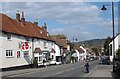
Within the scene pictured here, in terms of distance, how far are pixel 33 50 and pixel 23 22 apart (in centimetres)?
638

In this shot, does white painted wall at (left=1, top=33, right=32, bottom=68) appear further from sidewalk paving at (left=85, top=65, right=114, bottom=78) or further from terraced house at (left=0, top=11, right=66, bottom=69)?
sidewalk paving at (left=85, top=65, right=114, bottom=78)

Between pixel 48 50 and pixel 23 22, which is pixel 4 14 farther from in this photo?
pixel 48 50

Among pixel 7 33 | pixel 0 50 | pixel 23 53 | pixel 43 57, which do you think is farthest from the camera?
pixel 43 57

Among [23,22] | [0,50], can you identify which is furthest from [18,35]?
[23,22]

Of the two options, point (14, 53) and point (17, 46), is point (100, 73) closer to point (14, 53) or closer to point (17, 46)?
point (14, 53)

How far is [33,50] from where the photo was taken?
52812mm

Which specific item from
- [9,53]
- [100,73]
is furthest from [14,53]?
[100,73]

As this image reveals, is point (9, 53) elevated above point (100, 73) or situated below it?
above

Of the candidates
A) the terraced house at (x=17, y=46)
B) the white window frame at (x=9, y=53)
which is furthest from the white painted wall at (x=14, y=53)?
the white window frame at (x=9, y=53)

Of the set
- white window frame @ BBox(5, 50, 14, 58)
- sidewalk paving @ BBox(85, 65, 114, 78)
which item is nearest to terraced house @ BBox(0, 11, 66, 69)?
white window frame @ BBox(5, 50, 14, 58)

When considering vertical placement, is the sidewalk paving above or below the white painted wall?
below

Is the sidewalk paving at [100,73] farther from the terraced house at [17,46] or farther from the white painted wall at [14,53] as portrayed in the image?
the white painted wall at [14,53]

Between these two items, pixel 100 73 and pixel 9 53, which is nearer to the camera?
pixel 100 73

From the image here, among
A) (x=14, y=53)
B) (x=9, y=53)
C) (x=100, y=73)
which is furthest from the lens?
(x=14, y=53)
